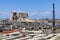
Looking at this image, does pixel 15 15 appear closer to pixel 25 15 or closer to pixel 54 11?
pixel 25 15

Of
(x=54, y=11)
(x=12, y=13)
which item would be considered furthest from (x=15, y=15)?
(x=54, y=11)

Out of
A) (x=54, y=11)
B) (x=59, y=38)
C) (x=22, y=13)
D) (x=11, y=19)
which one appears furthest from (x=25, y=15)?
(x=59, y=38)

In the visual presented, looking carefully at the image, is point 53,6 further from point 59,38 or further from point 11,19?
point 11,19

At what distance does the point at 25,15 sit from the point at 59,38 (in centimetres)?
5418

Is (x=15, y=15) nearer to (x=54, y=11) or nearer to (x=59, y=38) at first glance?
(x=54, y=11)

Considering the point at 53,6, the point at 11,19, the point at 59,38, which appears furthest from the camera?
the point at 11,19

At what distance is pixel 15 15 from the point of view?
7344cm

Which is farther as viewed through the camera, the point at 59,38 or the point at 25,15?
the point at 25,15

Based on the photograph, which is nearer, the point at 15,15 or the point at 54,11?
the point at 54,11

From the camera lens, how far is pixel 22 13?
74.2 m

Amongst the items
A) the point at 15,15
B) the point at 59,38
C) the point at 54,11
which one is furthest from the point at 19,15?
the point at 59,38

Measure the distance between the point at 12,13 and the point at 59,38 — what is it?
177 ft

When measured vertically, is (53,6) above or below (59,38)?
above

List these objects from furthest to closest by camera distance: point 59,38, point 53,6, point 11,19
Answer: point 11,19, point 53,6, point 59,38
